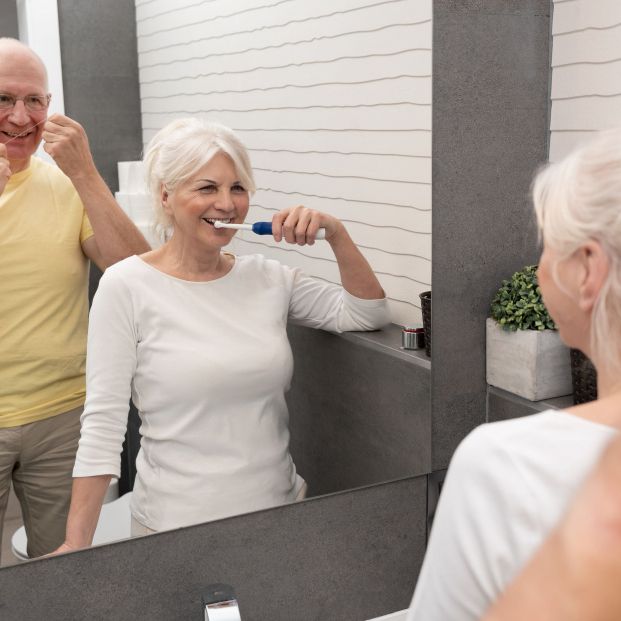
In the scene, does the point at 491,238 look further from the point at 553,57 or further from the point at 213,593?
the point at 213,593

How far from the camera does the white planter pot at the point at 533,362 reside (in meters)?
1.62

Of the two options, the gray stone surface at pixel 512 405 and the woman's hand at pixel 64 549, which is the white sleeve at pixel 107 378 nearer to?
the woman's hand at pixel 64 549

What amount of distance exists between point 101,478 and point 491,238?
35.1 inches

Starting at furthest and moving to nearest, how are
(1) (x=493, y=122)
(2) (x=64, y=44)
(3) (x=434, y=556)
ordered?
(1) (x=493, y=122), (2) (x=64, y=44), (3) (x=434, y=556)

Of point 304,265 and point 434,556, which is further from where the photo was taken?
point 304,265

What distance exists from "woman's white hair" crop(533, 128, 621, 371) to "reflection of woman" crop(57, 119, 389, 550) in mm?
632

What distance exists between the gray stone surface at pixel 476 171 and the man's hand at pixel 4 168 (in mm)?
795

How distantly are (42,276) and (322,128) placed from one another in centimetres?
57

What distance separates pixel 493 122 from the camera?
168 cm

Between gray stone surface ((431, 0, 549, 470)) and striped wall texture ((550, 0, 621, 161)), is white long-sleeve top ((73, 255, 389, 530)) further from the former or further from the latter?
striped wall texture ((550, 0, 621, 161))

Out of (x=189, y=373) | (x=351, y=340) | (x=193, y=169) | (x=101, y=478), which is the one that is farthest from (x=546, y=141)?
(x=101, y=478)

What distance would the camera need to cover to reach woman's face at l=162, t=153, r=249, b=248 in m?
1.38

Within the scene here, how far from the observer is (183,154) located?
137 centimetres

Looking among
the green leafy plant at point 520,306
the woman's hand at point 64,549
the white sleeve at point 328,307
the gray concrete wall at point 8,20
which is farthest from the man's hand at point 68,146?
the green leafy plant at point 520,306
